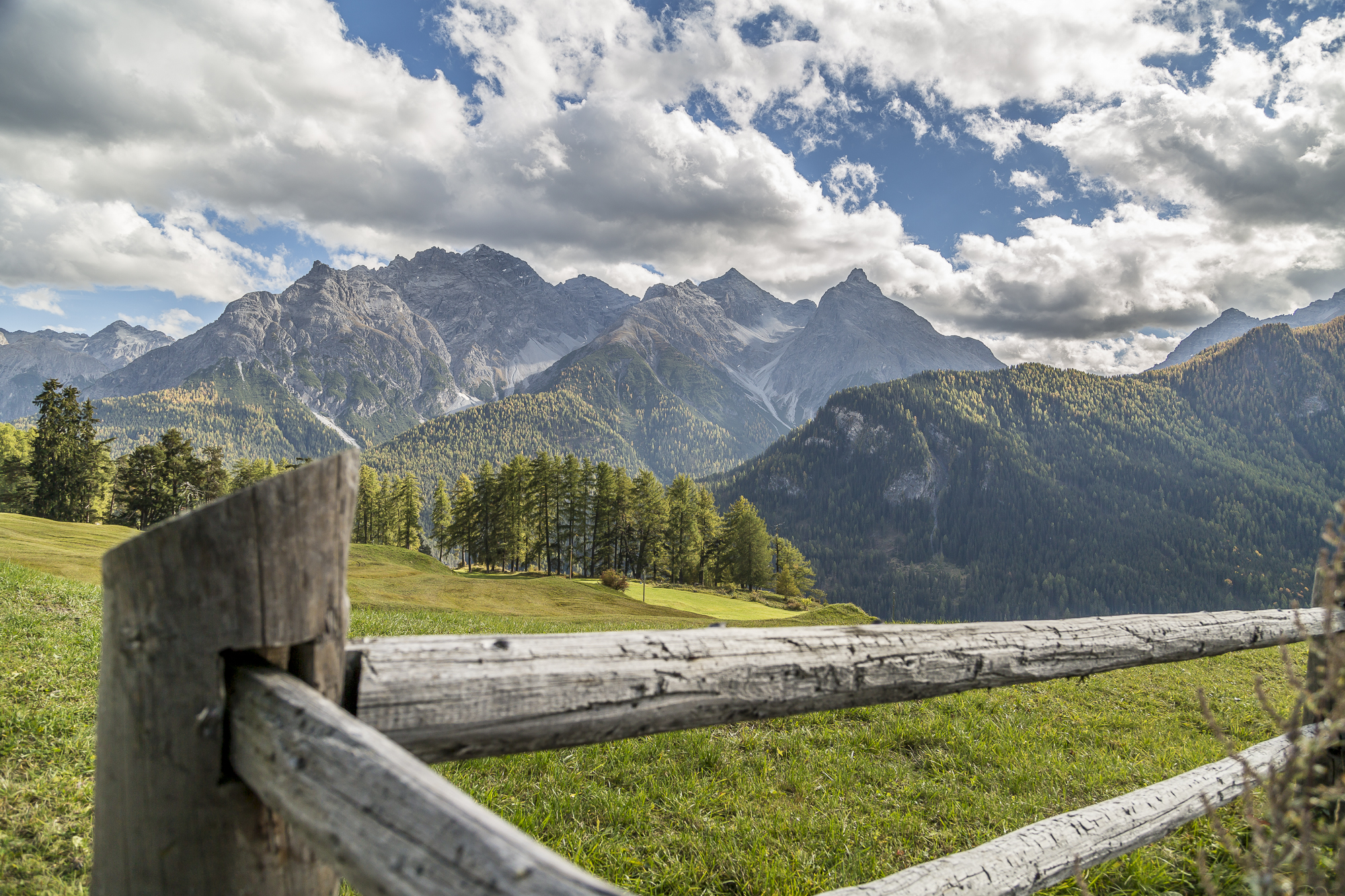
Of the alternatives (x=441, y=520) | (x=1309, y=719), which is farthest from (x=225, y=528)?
(x=441, y=520)

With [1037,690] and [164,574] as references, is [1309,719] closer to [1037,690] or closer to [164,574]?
[1037,690]

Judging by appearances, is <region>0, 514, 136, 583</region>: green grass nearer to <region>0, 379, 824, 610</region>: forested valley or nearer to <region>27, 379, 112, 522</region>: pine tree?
<region>0, 379, 824, 610</region>: forested valley

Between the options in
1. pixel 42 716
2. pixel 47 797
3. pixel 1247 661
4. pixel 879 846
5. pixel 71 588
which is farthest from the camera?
pixel 1247 661

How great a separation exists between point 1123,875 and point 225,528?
5486 mm

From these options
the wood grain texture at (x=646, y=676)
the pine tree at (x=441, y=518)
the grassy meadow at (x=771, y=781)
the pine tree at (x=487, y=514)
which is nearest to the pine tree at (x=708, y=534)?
the pine tree at (x=487, y=514)

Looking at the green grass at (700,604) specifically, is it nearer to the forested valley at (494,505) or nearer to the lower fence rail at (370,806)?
the forested valley at (494,505)

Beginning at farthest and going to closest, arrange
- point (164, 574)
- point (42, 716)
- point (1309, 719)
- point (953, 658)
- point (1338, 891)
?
point (1309, 719) → point (42, 716) → point (953, 658) → point (164, 574) → point (1338, 891)

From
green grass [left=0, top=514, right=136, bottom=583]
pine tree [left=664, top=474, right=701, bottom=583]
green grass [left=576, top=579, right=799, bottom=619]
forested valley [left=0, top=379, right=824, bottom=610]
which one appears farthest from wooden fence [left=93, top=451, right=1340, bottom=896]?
pine tree [left=664, top=474, right=701, bottom=583]

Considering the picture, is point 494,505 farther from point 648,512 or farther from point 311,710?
point 311,710

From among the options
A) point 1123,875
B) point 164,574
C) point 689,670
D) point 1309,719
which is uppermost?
point 164,574

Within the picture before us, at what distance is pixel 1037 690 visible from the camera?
898 cm

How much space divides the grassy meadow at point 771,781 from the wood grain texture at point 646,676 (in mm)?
1944

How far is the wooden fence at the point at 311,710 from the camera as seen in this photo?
1313 mm

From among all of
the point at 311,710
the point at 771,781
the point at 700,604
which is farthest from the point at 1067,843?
the point at 700,604
